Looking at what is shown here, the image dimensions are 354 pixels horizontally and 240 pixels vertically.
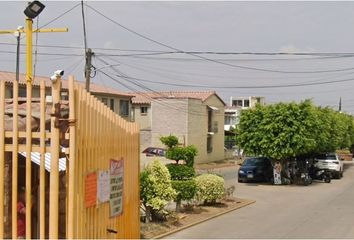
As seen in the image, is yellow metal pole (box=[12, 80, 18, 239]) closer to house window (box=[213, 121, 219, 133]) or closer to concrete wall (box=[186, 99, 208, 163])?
concrete wall (box=[186, 99, 208, 163])

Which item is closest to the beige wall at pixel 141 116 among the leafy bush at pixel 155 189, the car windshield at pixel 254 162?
the car windshield at pixel 254 162

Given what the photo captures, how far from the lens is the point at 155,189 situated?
1532 cm

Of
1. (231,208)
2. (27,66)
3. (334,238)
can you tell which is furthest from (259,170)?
(27,66)

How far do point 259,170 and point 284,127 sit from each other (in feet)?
12.2

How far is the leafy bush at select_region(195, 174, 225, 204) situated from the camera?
20.3 metres

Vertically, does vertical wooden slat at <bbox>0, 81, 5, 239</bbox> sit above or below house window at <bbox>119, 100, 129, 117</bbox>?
below

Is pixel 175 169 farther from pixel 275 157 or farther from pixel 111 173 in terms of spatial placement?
pixel 275 157

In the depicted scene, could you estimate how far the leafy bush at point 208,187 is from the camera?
66.5 feet

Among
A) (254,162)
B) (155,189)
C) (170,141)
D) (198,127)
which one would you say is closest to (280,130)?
(254,162)

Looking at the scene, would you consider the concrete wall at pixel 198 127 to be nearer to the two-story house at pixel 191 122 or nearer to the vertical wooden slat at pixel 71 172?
the two-story house at pixel 191 122

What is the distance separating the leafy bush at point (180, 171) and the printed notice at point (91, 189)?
33.2ft

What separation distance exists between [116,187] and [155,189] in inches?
242

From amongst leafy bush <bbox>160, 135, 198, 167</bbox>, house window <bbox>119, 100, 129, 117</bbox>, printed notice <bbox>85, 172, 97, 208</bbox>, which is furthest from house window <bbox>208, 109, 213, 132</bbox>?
printed notice <bbox>85, 172, 97, 208</bbox>

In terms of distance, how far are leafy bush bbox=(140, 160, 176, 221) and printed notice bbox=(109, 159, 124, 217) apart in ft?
18.3
